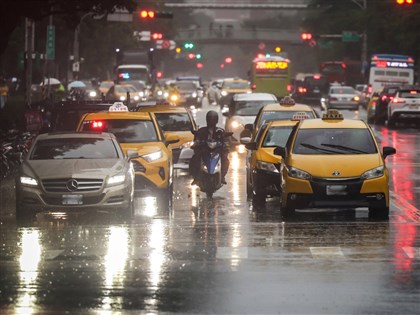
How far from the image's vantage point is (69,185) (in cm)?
1950

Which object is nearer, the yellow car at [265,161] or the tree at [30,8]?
the yellow car at [265,161]

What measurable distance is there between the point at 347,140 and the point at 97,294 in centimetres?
915

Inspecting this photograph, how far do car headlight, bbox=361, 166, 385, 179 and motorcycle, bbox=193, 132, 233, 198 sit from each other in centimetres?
463

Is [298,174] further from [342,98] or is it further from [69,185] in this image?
[342,98]

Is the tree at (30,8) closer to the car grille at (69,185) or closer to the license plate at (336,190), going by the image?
the car grille at (69,185)

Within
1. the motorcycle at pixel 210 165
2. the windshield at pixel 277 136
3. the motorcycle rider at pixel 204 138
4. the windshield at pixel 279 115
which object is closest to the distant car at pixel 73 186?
the motorcycle at pixel 210 165

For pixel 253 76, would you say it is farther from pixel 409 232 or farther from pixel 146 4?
pixel 409 232

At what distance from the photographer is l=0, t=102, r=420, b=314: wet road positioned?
480 inches

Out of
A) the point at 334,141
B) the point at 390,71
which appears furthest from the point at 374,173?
the point at 390,71

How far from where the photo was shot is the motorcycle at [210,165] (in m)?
24.0

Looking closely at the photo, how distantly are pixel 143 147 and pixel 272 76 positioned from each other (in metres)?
63.4

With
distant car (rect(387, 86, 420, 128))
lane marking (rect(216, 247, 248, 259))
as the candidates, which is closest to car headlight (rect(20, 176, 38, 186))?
lane marking (rect(216, 247, 248, 259))

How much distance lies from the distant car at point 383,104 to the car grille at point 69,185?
37.9 m

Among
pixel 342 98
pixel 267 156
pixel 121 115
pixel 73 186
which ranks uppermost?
pixel 342 98
